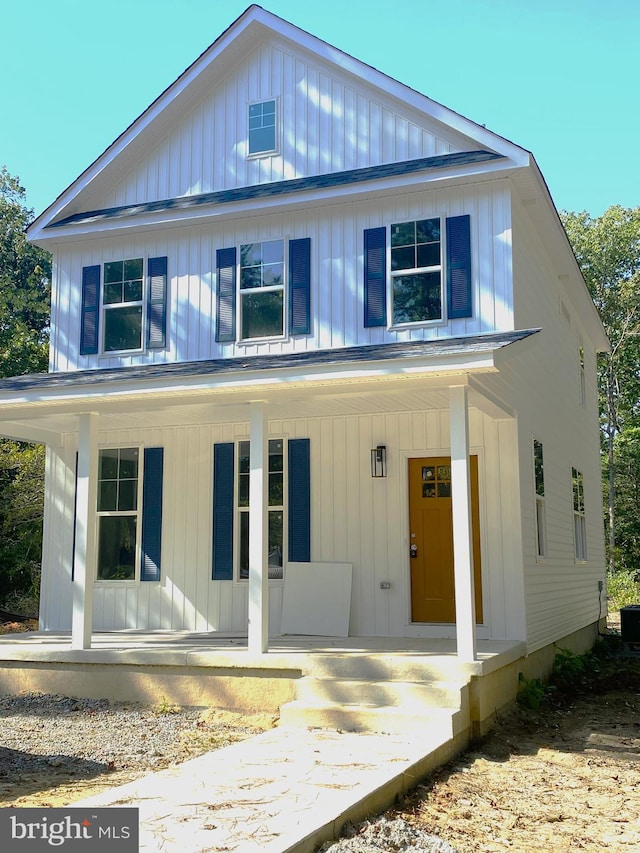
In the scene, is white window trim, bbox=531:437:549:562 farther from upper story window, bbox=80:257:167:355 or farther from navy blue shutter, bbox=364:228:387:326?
upper story window, bbox=80:257:167:355

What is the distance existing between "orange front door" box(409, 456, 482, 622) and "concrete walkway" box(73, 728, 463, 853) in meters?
3.38

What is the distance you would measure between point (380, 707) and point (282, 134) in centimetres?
776

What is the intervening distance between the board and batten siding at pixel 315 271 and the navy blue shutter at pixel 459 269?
73 millimetres

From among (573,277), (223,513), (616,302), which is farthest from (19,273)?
(616,302)

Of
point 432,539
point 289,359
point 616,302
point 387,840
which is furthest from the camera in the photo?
point 616,302

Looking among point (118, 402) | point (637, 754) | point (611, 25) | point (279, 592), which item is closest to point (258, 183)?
point (118, 402)

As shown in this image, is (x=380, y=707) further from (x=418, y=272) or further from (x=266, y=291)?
(x=266, y=291)

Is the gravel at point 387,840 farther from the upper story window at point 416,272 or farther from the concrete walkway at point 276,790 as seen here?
the upper story window at point 416,272

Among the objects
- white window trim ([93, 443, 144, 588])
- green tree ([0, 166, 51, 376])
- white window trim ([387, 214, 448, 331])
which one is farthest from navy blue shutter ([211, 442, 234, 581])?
green tree ([0, 166, 51, 376])

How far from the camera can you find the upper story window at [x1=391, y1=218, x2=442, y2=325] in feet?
33.8

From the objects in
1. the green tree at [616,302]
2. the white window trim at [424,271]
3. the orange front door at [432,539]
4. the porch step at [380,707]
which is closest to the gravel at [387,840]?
the porch step at [380,707]

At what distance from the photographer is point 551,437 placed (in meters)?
12.3

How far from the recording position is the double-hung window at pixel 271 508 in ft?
35.6

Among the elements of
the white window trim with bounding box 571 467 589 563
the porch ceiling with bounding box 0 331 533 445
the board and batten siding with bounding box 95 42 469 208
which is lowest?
the white window trim with bounding box 571 467 589 563
